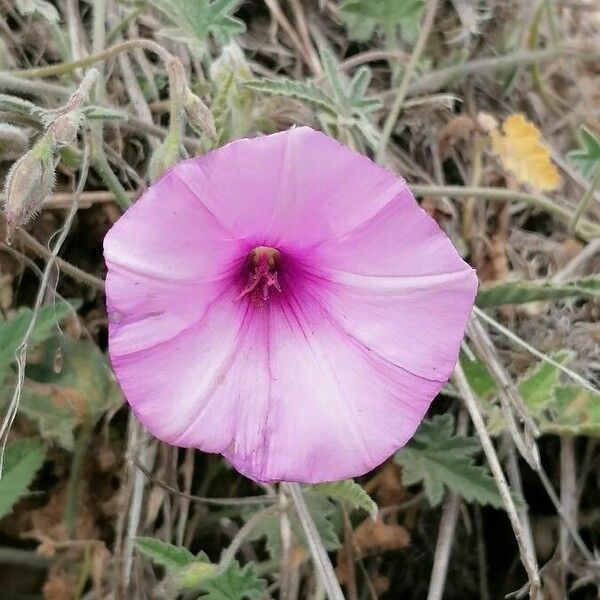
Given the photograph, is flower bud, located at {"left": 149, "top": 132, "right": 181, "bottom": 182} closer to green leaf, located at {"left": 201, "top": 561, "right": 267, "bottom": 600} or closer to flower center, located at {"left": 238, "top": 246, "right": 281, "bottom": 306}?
flower center, located at {"left": 238, "top": 246, "right": 281, "bottom": 306}

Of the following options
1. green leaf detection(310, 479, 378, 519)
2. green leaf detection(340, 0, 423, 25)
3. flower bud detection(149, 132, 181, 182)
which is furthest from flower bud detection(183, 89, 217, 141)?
green leaf detection(340, 0, 423, 25)

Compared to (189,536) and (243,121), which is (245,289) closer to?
(243,121)

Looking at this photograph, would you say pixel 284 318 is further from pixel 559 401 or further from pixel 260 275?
pixel 559 401

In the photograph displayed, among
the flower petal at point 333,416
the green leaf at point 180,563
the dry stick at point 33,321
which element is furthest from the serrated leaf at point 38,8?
the green leaf at point 180,563

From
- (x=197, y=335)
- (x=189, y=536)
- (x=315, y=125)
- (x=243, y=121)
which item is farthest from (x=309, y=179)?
(x=189, y=536)

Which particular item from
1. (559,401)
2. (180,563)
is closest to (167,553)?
(180,563)

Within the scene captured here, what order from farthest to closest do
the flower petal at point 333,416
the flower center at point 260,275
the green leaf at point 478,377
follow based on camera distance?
the green leaf at point 478,377, the flower center at point 260,275, the flower petal at point 333,416

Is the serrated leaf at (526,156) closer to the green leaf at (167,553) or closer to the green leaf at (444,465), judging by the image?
the green leaf at (444,465)
